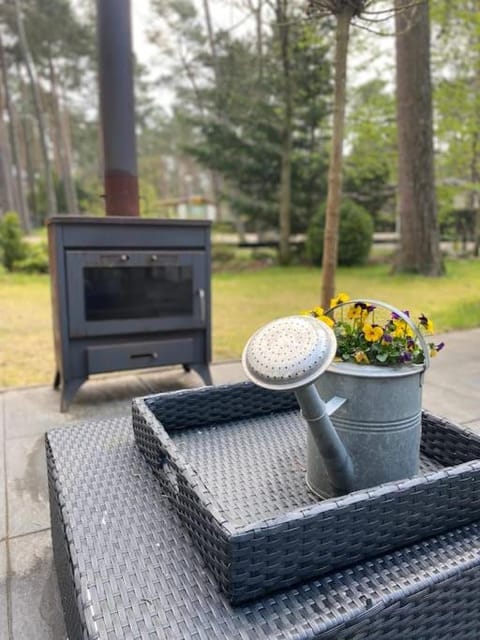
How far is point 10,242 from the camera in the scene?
8.84m

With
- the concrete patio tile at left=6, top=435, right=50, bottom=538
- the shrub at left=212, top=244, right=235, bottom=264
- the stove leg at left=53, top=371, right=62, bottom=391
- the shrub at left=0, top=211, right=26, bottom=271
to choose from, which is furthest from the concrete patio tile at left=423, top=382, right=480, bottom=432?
the shrub at left=0, top=211, right=26, bottom=271

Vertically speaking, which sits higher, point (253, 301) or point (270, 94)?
point (270, 94)

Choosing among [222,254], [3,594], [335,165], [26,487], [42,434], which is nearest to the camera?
[3,594]

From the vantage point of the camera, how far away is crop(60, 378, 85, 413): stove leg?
246 cm

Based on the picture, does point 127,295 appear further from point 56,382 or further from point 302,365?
point 302,365

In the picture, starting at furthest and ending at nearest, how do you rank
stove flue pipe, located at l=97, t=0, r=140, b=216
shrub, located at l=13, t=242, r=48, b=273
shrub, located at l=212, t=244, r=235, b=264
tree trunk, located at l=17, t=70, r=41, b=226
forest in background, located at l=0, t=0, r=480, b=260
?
tree trunk, located at l=17, t=70, r=41, b=226 → shrub, located at l=212, t=244, r=235, b=264 → shrub, located at l=13, t=242, r=48, b=273 → forest in background, located at l=0, t=0, r=480, b=260 → stove flue pipe, located at l=97, t=0, r=140, b=216

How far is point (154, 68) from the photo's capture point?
15.3 metres

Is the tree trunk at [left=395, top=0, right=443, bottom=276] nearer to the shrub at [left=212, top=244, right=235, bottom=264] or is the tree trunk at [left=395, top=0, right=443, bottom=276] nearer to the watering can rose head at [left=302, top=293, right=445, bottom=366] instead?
the shrub at [left=212, top=244, right=235, bottom=264]

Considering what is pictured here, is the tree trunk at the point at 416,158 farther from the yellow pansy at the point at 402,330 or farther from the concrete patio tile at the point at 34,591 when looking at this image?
the concrete patio tile at the point at 34,591

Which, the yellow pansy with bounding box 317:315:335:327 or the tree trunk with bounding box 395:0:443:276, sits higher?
the tree trunk with bounding box 395:0:443:276

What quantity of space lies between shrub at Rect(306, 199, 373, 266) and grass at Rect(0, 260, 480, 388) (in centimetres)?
35

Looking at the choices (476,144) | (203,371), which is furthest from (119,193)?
(476,144)

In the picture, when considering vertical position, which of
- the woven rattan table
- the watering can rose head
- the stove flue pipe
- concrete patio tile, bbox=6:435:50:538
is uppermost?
the stove flue pipe

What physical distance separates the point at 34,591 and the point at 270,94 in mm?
10406
